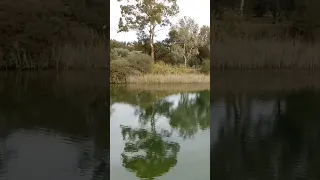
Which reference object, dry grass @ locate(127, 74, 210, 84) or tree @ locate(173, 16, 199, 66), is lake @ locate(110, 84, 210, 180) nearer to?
dry grass @ locate(127, 74, 210, 84)

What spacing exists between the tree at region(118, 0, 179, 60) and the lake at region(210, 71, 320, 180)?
1763 mm

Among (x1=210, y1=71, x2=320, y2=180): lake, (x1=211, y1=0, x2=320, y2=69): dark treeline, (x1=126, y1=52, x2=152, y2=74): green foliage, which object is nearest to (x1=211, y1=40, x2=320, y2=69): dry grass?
(x1=211, y1=0, x2=320, y2=69): dark treeline

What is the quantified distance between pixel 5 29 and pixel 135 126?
7.13 ft

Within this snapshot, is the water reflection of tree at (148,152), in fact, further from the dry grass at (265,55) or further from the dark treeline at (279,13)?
the dark treeline at (279,13)

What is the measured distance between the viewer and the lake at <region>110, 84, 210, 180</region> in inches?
161

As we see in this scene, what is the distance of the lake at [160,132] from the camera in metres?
4.09

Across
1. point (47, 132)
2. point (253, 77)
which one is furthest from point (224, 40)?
point (47, 132)

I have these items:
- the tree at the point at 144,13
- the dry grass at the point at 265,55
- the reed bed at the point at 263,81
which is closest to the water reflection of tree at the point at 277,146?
the reed bed at the point at 263,81

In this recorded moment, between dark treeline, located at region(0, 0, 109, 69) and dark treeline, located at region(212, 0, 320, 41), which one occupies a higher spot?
dark treeline, located at region(212, 0, 320, 41)

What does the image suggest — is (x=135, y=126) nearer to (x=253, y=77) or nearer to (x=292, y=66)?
(x=253, y=77)

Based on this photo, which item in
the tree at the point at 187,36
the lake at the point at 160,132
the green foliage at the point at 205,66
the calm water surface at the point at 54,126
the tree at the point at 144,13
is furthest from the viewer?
the green foliage at the point at 205,66

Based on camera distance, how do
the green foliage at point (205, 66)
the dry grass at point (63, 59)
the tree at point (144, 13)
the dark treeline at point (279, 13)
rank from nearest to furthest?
the dry grass at point (63, 59)
the dark treeline at point (279, 13)
the tree at point (144, 13)
the green foliage at point (205, 66)

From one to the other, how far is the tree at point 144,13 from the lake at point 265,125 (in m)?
1.76

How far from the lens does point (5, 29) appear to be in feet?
13.6
